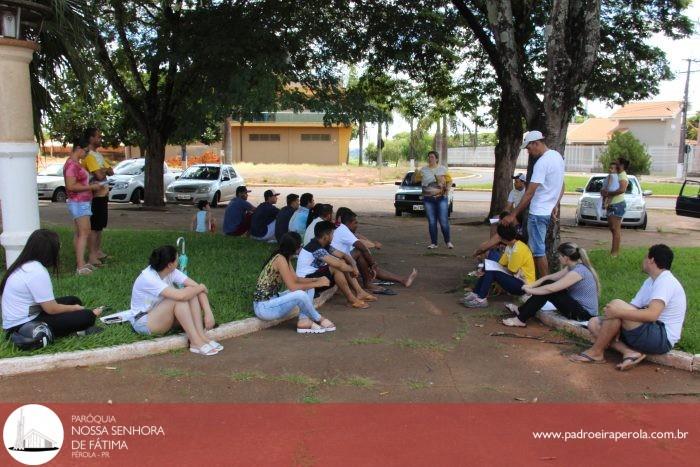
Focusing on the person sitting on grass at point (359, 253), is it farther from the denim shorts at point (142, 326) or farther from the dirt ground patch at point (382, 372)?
the denim shorts at point (142, 326)

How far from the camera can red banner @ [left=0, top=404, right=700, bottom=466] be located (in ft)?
12.4

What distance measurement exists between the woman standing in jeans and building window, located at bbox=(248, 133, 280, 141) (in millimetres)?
40453

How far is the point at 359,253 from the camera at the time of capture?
8219mm

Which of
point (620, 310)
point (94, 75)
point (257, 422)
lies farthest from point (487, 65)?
point (257, 422)

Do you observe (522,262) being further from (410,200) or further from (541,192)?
(410,200)

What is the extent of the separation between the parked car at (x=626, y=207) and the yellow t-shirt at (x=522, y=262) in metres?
9.97

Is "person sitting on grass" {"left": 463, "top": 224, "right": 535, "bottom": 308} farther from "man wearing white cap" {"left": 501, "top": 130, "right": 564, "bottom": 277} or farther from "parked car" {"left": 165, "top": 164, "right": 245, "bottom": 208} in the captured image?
"parked car" {"left": 165, "top": 164, "right": 245, "bottom": 208}

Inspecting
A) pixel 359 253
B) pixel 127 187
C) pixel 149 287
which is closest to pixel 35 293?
pixel 149 287

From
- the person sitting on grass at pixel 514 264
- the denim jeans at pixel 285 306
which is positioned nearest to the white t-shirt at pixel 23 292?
the denim jeans at pixel 285 306

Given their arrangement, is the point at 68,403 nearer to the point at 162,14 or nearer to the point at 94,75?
the point at 94,75

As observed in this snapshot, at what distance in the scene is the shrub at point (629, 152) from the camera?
40500 millimetres

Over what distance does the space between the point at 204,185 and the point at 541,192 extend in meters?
16.3

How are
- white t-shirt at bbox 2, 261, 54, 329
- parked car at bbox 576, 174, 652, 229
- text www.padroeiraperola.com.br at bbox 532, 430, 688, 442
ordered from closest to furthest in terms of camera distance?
1. text www.padroeiraperola.com.br at bbox 532, 430, 688, 442
2. white t-shirt at bbox 2, 261, 54, 329
3. parked car at bbox 576, 174, 652, 229

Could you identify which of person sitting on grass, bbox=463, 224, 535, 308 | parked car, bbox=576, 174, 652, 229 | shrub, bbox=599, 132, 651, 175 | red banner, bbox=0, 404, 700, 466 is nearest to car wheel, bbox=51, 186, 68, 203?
parked car, bbox=576, 174, 652, 229
